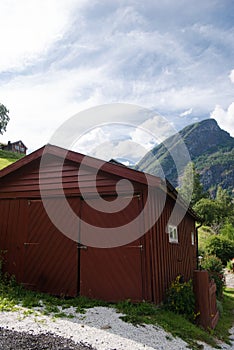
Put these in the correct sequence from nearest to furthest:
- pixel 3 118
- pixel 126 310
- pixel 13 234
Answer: pixel 126 310
pixel 13 234
pixel 3 118

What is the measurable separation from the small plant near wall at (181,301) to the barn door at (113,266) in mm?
890

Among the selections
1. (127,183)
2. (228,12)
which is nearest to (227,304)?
(127,183)

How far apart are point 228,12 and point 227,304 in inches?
408

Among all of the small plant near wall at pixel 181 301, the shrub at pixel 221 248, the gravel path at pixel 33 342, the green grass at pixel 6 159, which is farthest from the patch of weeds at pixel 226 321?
the green grass at pixel 6 159

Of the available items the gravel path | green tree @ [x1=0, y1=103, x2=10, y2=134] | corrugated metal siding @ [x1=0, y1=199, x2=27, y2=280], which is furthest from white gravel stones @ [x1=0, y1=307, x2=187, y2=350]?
green tree @ [x1=0, y1=103, x2=10, y2=134]

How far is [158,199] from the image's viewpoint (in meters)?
8.15

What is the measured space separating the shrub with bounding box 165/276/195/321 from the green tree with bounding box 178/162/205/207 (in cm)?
4074

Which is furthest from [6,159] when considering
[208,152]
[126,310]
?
[208,152]

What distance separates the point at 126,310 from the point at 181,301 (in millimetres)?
1656

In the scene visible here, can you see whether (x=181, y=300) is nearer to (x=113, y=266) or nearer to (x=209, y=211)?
(x=113, y=266)

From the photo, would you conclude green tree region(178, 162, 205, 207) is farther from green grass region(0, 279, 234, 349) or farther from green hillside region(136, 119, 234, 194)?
green grass region(0, 279, 234, 349)

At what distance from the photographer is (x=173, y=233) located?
373 inches

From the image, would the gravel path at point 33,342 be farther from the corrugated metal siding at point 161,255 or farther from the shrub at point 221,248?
the shrub at point 221,248

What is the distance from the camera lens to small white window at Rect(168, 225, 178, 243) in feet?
29.5
